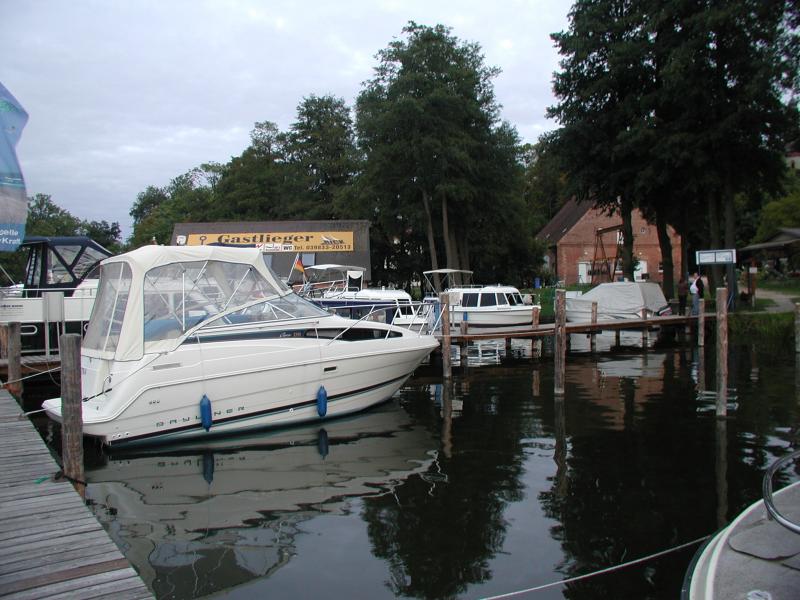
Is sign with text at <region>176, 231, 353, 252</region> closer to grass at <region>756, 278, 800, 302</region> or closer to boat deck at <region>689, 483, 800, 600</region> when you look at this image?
grass at <region>756, 278, 800, 302</region>

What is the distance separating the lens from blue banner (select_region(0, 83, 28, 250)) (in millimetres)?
8375

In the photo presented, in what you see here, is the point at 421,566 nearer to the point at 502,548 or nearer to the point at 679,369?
the point at 502,548

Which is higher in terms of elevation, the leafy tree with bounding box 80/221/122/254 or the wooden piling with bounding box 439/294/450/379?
the leafy tree with bounding box 80/221/122/254

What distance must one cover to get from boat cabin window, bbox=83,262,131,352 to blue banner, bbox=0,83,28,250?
98.5 inches

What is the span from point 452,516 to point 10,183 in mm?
7075

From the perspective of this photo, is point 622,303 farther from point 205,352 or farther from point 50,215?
point 50,215

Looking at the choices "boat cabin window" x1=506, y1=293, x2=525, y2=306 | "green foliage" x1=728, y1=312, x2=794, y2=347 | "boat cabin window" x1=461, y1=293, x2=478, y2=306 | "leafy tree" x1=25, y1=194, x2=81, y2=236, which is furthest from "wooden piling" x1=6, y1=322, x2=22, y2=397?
"leafy tree" x1=25, y1=194, x2=81, y2=236

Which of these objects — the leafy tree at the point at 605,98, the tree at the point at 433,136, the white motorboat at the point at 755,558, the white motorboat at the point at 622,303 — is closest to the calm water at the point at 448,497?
the white motorboat at the point at 755,558

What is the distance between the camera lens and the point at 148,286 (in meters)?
11.2

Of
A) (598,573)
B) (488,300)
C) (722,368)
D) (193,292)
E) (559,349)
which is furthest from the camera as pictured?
(488,300)

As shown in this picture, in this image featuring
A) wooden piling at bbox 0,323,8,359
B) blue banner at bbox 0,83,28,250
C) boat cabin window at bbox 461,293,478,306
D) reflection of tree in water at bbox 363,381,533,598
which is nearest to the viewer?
reflection of tree in water at bbox 363,381,533,598

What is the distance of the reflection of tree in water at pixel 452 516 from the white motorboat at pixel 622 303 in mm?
17903

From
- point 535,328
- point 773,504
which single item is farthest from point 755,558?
point 535,328

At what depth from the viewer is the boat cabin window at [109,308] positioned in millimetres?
10922
